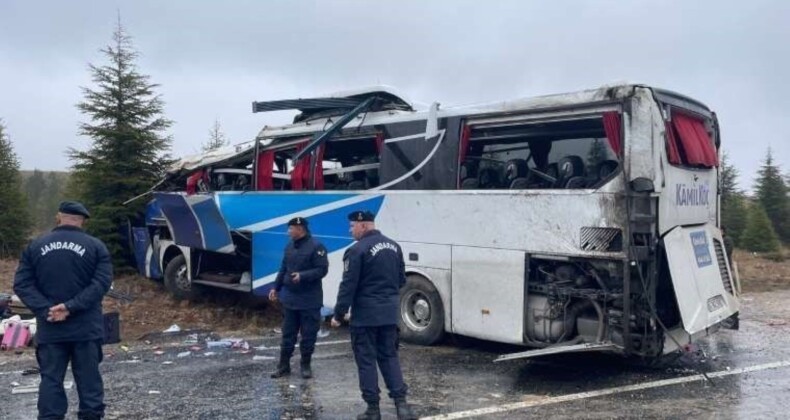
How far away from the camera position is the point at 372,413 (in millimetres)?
5809

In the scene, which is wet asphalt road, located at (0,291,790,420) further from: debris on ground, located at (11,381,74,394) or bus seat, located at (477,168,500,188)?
bus seat, located at (477,168,500,188)

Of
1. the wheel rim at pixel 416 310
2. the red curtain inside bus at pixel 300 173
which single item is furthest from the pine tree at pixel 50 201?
the wheel rim at pixel 416 310

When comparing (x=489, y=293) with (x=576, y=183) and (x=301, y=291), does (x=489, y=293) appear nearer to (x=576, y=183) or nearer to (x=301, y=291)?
(x=576, y=183)

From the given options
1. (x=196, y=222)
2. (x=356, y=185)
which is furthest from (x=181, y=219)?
(x=356, y=185)

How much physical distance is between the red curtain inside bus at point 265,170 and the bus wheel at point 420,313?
302 cm

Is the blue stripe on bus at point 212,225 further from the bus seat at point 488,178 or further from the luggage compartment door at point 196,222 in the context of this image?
the bus seat at point 488,178

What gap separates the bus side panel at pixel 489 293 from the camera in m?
7.62

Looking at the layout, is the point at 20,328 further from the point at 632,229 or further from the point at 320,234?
the point at 632,229

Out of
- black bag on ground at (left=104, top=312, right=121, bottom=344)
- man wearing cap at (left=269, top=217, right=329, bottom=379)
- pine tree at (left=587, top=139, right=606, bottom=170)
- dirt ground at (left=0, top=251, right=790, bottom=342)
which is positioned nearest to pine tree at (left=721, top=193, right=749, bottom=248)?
dirt ground at (left=0, top=251, right=790, bottom=342)

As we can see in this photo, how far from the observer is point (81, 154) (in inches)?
619

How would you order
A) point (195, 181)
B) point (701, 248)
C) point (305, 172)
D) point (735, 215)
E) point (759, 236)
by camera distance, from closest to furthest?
point (701, 248)
point (305, 172)
point (195, 181)
point (759, 236)
point (735, 215)

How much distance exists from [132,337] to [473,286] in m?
4.88

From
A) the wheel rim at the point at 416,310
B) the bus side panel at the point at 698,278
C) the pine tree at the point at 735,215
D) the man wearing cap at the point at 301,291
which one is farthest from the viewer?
the pine tree at the point at 735,215

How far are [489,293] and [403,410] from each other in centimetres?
240
